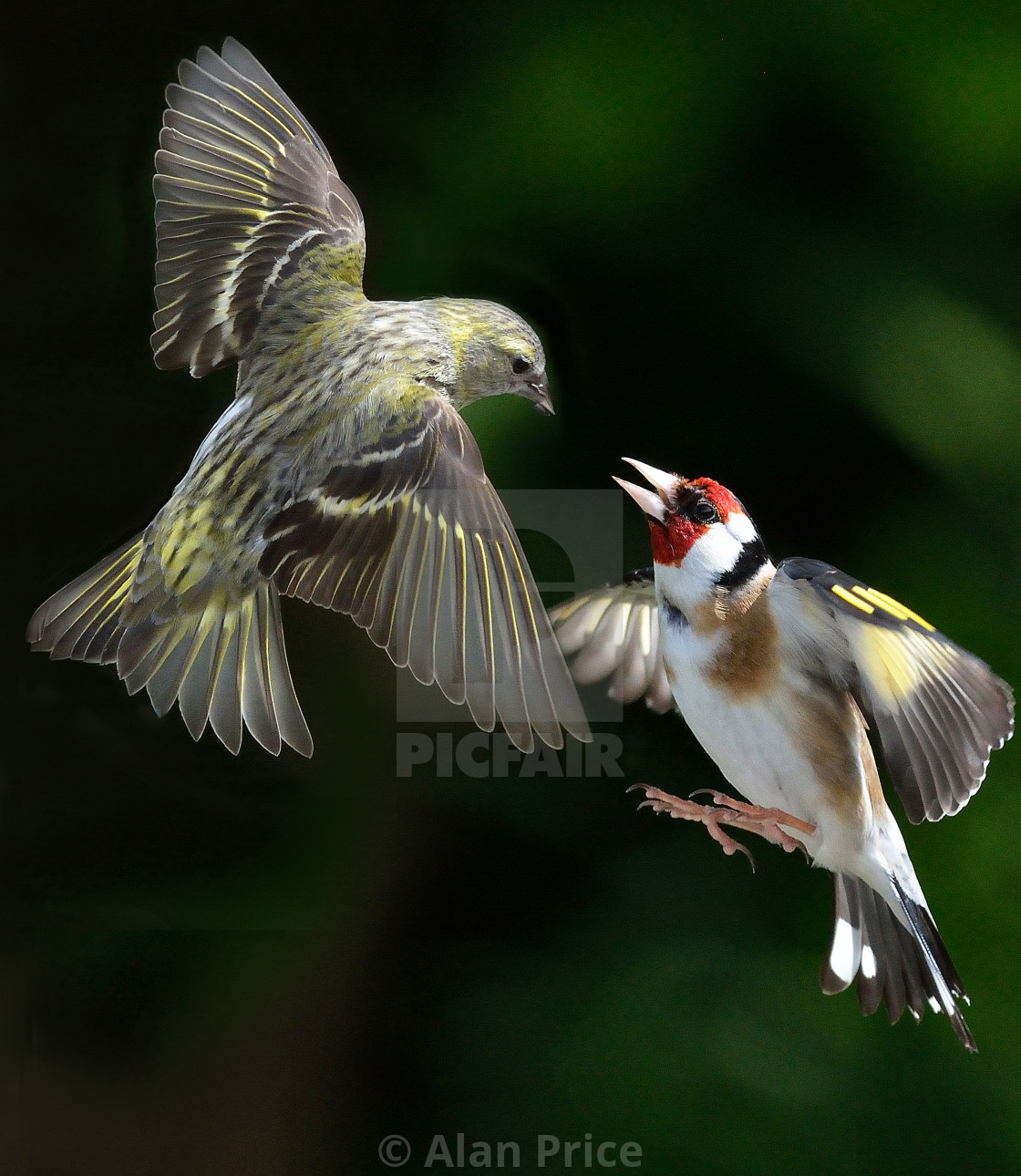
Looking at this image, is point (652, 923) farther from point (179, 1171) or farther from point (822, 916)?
point (179, 1171)

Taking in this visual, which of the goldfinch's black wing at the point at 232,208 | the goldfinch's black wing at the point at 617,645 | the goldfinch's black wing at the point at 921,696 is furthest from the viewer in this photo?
the goldfinch's black wing at the point at 617,645

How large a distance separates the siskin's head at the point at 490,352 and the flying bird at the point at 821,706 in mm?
198

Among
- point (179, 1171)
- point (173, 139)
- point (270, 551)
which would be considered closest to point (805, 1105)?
point (179, 1171)

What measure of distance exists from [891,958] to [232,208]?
105 cm

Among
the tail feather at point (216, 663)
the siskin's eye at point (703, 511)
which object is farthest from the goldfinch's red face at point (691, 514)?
the tail feather at point (216, 663)

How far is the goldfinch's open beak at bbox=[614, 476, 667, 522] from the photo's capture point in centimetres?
101

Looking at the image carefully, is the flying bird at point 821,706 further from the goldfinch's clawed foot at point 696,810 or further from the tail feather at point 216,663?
the tail feather at point 216,663

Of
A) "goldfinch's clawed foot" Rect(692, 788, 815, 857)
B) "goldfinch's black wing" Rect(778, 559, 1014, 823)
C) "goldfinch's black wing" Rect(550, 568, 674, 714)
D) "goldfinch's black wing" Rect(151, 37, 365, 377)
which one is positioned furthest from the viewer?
"goldfinch's black wing" Rect(550, 568, 674, 714)

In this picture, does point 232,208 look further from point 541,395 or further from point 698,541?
point 698,541

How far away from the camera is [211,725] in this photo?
118cm

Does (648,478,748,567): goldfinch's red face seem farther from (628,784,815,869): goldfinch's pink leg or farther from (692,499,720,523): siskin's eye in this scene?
(628,784,815,869): goldfinch's pink leg

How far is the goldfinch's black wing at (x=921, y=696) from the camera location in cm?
99

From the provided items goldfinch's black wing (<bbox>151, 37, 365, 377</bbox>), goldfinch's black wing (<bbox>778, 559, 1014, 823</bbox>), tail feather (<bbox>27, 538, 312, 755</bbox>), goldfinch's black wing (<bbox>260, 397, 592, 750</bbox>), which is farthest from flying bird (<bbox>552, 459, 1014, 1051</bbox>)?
goldfinch's black wing (<bbox>151, 37, 365, 377</bbox>)

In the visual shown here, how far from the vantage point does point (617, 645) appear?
4.42 ft
